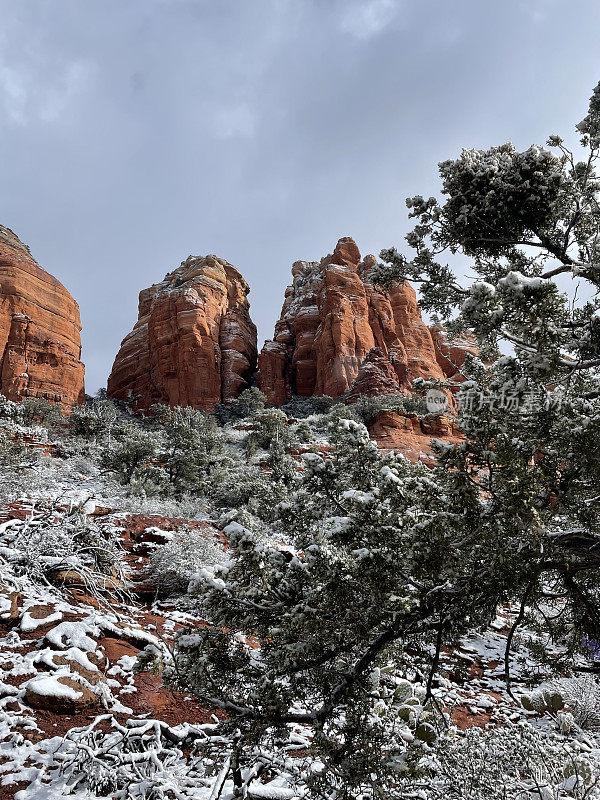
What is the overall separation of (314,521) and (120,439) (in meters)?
25.5

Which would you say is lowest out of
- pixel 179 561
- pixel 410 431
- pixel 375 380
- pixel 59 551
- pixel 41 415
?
pixel 179 561

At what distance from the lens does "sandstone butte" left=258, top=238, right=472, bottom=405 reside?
53188 mm

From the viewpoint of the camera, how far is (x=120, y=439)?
90.3 ft

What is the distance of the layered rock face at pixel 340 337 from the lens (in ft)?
174

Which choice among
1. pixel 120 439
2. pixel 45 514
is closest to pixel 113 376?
pixel 120 439

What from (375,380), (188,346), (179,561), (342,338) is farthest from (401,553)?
(188,346)

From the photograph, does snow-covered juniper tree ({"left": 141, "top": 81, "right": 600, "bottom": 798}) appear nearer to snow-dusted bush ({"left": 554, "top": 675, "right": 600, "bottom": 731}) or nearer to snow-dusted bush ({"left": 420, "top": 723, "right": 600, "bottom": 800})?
snow-dusted bush ({"left": 420, "top": 723, "right": 600, "bottom": 800})

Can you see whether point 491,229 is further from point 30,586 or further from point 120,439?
point 120,439

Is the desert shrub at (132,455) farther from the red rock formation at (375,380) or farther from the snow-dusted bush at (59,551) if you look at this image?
the red rock formation at (375,380)

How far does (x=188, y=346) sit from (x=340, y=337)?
18.8 metres

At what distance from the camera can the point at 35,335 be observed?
43656mm

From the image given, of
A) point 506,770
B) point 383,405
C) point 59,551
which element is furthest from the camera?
point 383,405

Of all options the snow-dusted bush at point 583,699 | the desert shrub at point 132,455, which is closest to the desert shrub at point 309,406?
the desert shrub at point 132,455

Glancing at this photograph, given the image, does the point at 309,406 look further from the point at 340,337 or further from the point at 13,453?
the point at 13,453
